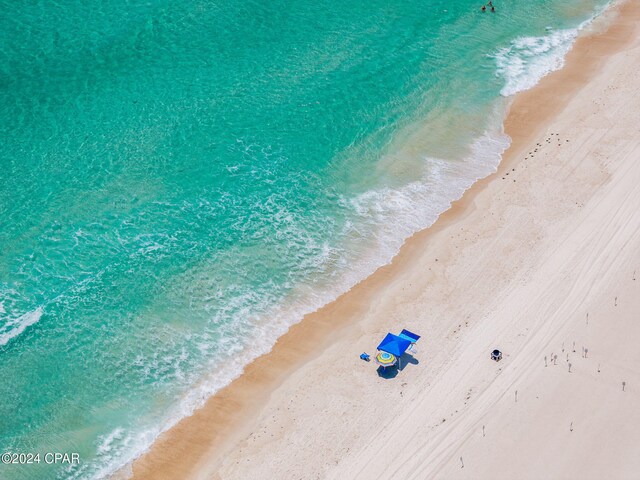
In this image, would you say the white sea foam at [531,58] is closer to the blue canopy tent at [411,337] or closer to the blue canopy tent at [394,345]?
the blue canopy tent at [411,337]

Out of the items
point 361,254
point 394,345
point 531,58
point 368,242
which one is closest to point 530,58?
point 531,58

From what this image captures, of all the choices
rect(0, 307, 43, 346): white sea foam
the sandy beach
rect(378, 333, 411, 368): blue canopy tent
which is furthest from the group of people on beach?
rect(0, 307, 43, 346): white sea foam

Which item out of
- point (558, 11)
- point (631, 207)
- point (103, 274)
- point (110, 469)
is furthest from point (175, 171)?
point (558, 11)

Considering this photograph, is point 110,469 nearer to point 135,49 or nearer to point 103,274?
point 103,274

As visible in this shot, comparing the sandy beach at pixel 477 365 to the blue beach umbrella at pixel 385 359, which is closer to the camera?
the sandy beach at pixel 477 365

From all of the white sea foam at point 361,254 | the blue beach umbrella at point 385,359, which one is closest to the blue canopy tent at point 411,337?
the blue beach umbrella at point 385,359

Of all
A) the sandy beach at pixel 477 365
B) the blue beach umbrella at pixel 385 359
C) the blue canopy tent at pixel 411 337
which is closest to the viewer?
the sandy beach at pixel 477 365

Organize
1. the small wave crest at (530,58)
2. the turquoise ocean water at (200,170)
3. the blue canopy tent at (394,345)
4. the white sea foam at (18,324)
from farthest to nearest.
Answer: the small wave crest at (530,58)
the white sea foam at (18,324)
the turquoise ocean water at (200,170)
the blue canopy tent at (394,345)

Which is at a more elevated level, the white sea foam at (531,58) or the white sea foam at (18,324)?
the white sea foam at (531,58)

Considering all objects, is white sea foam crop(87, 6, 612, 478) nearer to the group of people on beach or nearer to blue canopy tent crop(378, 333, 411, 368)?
blue canopy tent crop(378, 333, 411, 368)
